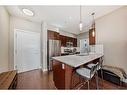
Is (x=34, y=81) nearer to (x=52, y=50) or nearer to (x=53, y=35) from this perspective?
(x=52, y=50)

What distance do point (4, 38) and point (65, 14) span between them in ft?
3.70

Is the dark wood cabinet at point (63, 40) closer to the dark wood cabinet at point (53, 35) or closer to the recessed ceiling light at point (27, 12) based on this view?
the dark wood cabinet at point (53, 35)

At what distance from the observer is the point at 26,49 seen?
1.87m

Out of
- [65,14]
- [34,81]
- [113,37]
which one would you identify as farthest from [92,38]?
[34,81]

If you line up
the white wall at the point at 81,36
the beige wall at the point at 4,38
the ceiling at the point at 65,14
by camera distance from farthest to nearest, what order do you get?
the white wall at the point at 81,36 → the ceiling at the point at 65,14 → the beige wall at the point at 4,38

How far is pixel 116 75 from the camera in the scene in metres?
2.32

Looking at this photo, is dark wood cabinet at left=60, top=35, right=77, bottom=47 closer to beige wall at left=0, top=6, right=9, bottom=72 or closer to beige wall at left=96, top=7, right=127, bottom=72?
beige wall at left=96, top=7, right=127, bottom=72

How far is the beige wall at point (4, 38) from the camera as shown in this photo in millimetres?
1639

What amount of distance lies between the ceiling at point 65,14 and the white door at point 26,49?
311mm

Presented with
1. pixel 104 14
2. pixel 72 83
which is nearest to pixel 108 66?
pixel 72 83

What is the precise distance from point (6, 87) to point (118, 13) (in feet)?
7.44

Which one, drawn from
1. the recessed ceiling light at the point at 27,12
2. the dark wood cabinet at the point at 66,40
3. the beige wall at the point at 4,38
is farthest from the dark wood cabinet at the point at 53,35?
the beige wall at the point at 4,38

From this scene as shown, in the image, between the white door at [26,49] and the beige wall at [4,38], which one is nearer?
the beige wall at [4,38]

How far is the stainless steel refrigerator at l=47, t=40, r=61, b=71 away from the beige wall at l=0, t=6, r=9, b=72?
82 centimetres
